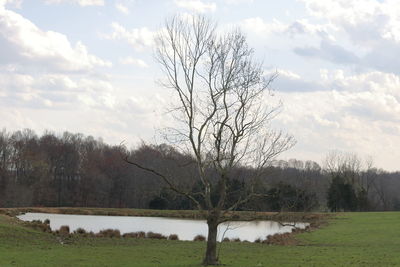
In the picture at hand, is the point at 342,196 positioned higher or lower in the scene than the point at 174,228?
higher

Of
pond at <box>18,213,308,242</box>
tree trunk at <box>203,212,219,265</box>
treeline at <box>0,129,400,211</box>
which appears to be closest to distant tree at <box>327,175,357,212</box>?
treeline at <box>0,129,400,211</box>

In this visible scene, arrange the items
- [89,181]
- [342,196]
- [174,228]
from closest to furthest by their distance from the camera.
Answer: [174,228], [342,196], [89,181]

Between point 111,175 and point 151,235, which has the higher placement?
point 111,175

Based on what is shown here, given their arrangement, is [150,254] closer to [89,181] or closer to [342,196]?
[342,196]

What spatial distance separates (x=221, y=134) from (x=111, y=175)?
78.9 metres

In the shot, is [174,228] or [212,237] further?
[174,228]

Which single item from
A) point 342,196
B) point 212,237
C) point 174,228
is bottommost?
point 174,228

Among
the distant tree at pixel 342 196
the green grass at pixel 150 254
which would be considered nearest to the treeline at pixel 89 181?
the distant tree at pixel 342 196

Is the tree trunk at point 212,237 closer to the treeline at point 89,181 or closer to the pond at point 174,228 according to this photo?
the pond at point 174,228

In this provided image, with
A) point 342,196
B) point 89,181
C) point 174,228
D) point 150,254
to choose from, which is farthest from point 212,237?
point 89,181

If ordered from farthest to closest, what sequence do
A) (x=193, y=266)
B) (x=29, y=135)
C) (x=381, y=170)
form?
(x=381, y=170), (x=29, y=135), (x=193, y=266)

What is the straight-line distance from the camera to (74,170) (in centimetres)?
9669

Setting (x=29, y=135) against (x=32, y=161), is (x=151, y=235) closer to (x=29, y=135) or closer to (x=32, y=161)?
(x=32, y=161)

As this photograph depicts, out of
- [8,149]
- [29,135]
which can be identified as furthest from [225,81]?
[29,135]
